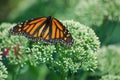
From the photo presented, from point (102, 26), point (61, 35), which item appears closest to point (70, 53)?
point (61, 35)

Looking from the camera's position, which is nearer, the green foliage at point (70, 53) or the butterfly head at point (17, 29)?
the green foliage at point (70, 53)

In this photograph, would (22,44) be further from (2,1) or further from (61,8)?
(2,1)

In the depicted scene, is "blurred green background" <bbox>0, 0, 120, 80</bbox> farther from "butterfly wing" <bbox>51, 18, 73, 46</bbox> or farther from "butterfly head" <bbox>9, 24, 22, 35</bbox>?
"butterfly wing" <bbox>51, 18, 73, 46</bbox>

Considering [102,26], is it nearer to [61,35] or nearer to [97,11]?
[97,11]

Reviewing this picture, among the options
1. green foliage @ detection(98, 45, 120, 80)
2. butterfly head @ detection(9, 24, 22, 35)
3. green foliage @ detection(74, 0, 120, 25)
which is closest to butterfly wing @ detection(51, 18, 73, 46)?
butterfly head @ detection(9, 24, 22, 35)

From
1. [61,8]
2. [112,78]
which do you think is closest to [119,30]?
[61,8]

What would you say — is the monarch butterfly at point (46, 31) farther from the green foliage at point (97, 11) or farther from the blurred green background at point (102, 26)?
the green foliage at point (97, 11)

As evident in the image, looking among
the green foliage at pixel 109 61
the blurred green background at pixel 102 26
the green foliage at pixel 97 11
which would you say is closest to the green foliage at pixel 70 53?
the blurred green background at pixel 102 26

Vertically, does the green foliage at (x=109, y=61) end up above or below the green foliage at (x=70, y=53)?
above
